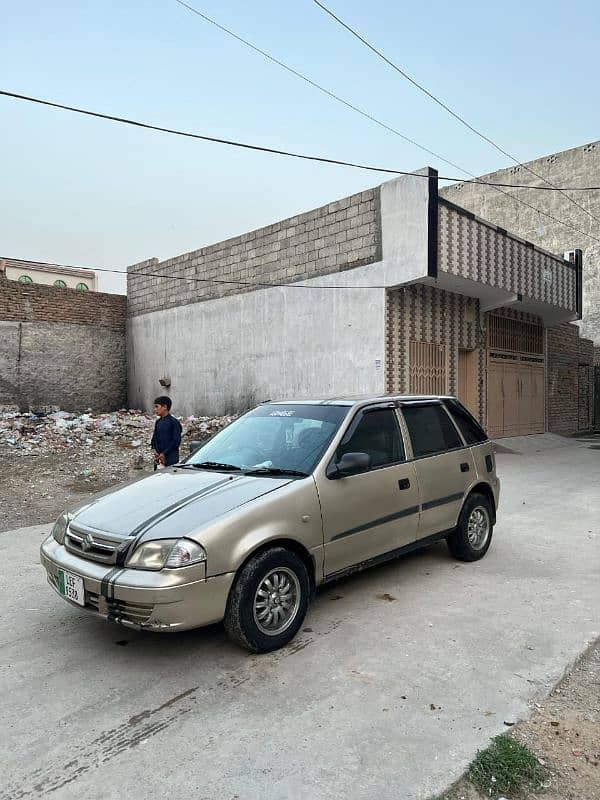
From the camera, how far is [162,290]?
19000mm

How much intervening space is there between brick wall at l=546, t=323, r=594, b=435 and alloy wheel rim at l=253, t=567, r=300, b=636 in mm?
18586

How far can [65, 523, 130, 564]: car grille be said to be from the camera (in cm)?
349

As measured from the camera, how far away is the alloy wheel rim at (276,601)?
3621mm

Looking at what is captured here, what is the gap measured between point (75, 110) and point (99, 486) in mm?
5557

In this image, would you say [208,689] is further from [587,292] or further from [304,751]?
[587,292]

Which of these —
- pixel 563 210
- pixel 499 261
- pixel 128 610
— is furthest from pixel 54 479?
pixel 563 210

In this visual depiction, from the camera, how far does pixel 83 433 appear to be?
537 inches

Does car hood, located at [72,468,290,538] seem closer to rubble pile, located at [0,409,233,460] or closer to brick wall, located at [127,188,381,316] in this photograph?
rubble pile, located at [0,409,233,460]

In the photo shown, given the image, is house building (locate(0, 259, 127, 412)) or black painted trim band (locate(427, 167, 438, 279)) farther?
house building (locate(0, 259, 127, 412))

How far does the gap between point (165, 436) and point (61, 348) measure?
1242 centimetres

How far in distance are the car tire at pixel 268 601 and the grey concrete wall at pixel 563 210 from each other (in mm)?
27534

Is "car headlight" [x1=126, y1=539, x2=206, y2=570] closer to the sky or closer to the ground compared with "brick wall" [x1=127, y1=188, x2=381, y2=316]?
closer to the ground

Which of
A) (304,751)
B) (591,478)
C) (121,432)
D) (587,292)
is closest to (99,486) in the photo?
(121,432)

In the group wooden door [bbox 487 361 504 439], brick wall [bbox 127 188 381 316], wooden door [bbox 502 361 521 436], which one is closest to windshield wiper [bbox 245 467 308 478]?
brick wall [bbox 127 188 381 316]
